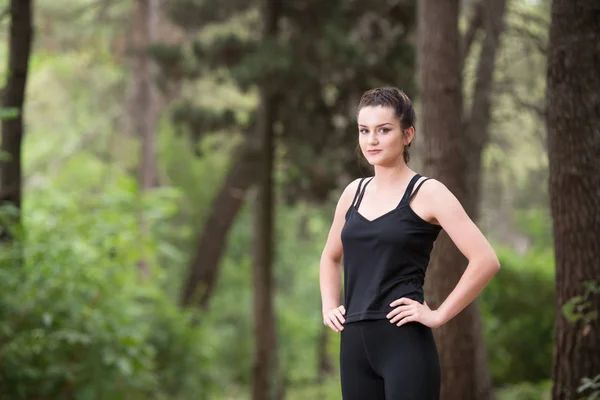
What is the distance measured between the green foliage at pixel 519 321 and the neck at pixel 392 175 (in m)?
11.1

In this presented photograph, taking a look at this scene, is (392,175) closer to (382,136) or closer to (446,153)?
(382,136)

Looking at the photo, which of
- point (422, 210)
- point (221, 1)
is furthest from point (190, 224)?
point (422, 210)

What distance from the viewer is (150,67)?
21.3 metres

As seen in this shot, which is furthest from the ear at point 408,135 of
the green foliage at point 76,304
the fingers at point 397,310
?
the green foliage at point 76,304

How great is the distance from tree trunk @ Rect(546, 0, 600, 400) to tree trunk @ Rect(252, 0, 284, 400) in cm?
871

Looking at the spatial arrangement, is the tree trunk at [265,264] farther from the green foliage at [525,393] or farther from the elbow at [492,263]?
the elbow at [492,263]

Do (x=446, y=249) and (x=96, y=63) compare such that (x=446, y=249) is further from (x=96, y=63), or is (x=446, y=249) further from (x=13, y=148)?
(x=96, y=63)

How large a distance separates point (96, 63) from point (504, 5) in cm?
1444

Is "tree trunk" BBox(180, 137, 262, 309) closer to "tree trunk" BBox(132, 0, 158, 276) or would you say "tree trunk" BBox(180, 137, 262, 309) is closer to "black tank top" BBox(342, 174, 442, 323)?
"tree trunk" BBox(132, 0, 158, 276)

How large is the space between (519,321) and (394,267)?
39.2ft

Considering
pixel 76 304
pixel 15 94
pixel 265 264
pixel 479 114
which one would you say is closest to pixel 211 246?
pixel 265 264

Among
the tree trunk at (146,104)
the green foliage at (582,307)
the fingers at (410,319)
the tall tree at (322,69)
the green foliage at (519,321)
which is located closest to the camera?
the fingers at (410,319)

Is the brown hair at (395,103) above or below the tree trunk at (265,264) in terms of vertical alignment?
above

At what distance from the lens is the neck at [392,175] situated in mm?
3635
